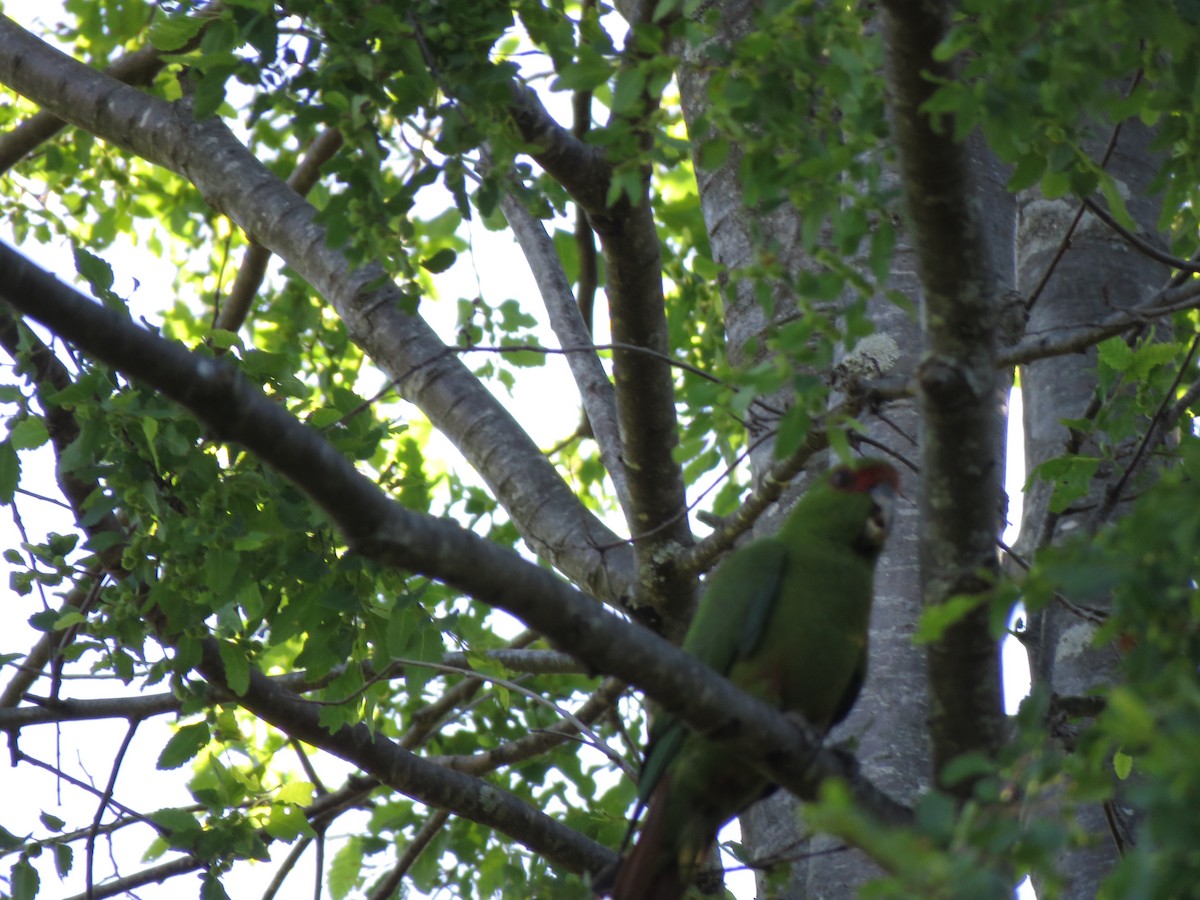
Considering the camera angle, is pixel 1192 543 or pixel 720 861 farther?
pixel 720 861

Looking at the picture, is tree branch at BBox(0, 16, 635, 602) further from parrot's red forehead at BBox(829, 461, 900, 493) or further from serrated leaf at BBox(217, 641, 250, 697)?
serrated leaf at BBox(217, 641, 250, 697)

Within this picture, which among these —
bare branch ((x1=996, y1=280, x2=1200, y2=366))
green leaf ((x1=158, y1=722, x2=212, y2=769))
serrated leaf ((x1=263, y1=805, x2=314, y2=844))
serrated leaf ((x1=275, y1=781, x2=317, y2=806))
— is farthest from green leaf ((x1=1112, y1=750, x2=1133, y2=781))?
green leaf ((x1=158, y1=722, x2=212, y2=769))

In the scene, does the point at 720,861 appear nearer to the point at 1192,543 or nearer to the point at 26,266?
the point at 1192,543

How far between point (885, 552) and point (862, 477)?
373 mm

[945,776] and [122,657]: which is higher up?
[122,657]

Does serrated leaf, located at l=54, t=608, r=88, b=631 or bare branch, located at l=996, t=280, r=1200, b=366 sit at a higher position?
serrated leaf, located at l=54, t=608, r=88, b=631

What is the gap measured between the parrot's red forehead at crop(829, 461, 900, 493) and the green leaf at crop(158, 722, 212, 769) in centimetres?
225

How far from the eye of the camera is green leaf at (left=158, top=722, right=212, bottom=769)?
4215mm

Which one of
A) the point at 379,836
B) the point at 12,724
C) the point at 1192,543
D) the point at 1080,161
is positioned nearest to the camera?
the point at 1192,543

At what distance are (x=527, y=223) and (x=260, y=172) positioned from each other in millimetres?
→ 1193

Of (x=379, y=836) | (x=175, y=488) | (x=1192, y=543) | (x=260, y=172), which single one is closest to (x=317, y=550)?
(x=175, y=488)

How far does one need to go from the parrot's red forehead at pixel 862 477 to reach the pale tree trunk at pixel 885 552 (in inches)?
4.1

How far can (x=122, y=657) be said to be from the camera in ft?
13.0

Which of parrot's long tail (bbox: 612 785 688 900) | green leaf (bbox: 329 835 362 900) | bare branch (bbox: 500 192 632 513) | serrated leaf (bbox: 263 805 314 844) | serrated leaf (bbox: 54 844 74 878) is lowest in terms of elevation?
parrot's long tail (bbox: 612 785 688 900)
